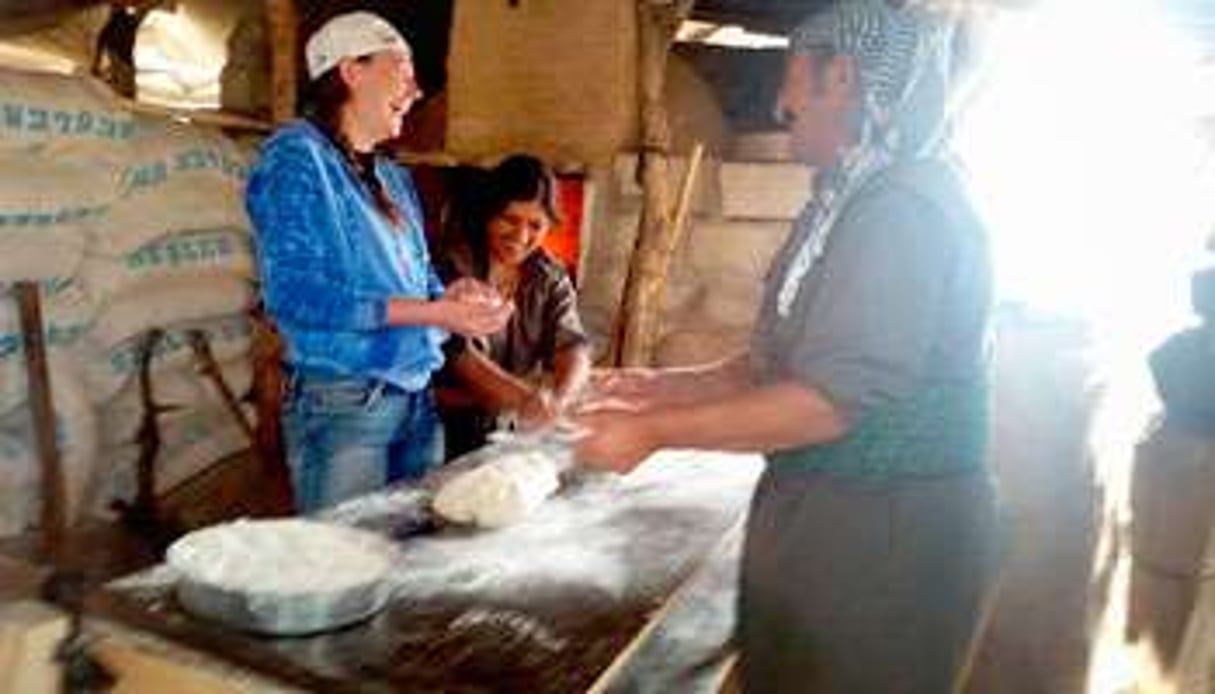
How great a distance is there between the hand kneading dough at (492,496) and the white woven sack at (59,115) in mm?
2527

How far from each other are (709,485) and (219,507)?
3.01m

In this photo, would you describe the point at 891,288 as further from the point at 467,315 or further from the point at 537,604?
the point at 467,315

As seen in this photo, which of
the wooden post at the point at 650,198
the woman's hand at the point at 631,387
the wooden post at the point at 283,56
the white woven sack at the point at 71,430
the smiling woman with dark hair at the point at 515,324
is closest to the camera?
the woman's hand at the point at 631,387

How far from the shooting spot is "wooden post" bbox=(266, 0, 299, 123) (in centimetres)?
521

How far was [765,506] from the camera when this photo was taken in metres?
1.96

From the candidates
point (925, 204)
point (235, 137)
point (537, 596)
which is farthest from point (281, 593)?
point (235, 137)

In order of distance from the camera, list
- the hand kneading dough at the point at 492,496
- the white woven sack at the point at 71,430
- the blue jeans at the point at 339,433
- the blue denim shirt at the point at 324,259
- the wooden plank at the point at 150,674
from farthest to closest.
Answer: the white woven sack at the point at 71,430
the blue jeans at the point at 339,433
the blue denim shirt at the point at 324,259
the hand kneading dough at the point at 492,496
the wooden plank at the point at 150,674

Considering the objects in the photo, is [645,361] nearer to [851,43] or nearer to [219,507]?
[219,507]

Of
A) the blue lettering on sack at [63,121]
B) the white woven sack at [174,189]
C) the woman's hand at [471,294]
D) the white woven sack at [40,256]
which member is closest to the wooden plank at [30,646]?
the woman's hand at [471,294]

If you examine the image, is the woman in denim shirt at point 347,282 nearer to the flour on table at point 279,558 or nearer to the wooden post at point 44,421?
the flour on table at point 279,558

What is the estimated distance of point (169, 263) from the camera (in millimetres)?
4629

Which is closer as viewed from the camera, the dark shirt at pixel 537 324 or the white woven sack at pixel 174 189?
the dark shirt at pixel 537 324

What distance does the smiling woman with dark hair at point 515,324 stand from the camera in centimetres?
350

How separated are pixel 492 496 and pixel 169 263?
9.54 feet
